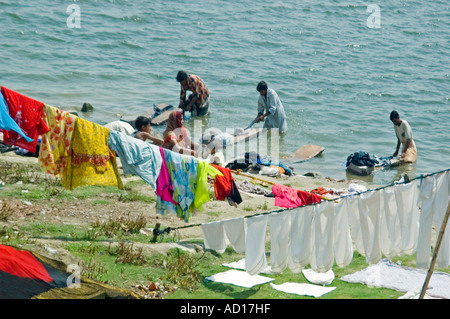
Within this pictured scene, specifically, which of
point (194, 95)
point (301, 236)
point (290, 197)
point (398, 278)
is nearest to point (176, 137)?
point (290, 197)

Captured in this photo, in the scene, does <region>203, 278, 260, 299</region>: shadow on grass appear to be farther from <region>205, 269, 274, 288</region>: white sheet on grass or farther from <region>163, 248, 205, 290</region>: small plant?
<region>163, 248, 205, 290</region>: small plant

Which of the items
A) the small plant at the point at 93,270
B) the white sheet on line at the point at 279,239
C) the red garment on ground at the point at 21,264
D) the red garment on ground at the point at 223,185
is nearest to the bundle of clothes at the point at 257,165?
the red garment on ground at the point at 223,185

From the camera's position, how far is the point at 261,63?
24406mm

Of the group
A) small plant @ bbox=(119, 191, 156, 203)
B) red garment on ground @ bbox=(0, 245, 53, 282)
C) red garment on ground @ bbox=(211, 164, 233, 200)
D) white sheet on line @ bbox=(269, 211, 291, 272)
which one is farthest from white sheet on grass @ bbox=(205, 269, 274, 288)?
small plant @ bbox=(119, 191, 156, 203)

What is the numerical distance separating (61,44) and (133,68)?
323cm

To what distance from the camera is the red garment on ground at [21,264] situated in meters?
6.87

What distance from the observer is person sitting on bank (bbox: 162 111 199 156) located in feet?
34.4

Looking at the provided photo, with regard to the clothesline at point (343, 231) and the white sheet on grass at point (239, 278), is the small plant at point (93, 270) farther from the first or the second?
the clothesline at point (343, 231)

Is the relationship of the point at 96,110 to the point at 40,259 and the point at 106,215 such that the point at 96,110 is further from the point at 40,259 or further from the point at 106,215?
the point at 40,259

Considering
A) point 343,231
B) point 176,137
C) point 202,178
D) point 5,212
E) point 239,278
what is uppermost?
point 176,137

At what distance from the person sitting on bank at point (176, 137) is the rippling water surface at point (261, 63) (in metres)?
5.33

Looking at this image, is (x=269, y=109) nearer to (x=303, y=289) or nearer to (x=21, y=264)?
(x=303, y=289)

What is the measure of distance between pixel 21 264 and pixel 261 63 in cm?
1834
